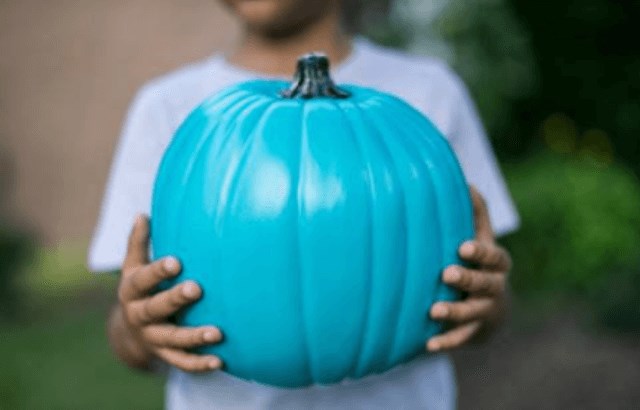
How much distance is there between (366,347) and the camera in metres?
1.68

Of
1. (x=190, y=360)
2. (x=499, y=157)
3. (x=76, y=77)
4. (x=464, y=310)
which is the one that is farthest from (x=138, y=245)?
(x=76, y=77)

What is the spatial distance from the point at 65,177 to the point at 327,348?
19.6ft

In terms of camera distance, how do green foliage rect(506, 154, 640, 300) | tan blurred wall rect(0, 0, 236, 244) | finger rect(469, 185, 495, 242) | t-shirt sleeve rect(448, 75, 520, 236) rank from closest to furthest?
finger rect(469, 185, 495, 242)
t-shirt sleeve rect(448, 75, 520, 236)
green foliage rect(506, 154, 640, 300)
tan blurred wall rect(0, 0, 236, 244)

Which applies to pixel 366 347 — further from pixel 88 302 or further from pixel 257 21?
pixel 88 302

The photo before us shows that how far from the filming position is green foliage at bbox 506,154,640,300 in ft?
19.1

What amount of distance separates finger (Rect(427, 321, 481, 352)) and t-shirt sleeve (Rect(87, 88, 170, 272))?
0.73 metres

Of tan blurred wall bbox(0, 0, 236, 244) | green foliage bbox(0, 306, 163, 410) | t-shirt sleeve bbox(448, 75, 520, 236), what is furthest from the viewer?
tan blurred wall bbox(0, 0, 236, 244)

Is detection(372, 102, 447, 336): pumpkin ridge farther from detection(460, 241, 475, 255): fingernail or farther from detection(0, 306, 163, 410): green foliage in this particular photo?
detection(0, 306, 163, 410): green foliage

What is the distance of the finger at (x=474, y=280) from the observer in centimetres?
167

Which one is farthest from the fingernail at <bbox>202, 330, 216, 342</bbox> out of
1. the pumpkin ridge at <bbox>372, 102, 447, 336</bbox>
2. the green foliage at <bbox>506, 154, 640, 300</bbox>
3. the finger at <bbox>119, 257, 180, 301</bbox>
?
the green foliage at <bbox>506, 154, 640, 300</bbox>

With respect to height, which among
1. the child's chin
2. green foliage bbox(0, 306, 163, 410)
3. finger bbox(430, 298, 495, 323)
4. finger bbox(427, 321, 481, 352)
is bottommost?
green foliage bbox(0, 306, 163, 410)

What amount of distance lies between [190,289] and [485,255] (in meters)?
0.54

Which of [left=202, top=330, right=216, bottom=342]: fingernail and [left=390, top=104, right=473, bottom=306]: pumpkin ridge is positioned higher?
[left=390, top=104, right=473, bottom=306]: pumpkin ridge

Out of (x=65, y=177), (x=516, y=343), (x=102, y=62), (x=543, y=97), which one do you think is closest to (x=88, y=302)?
(x=65, y=177)
